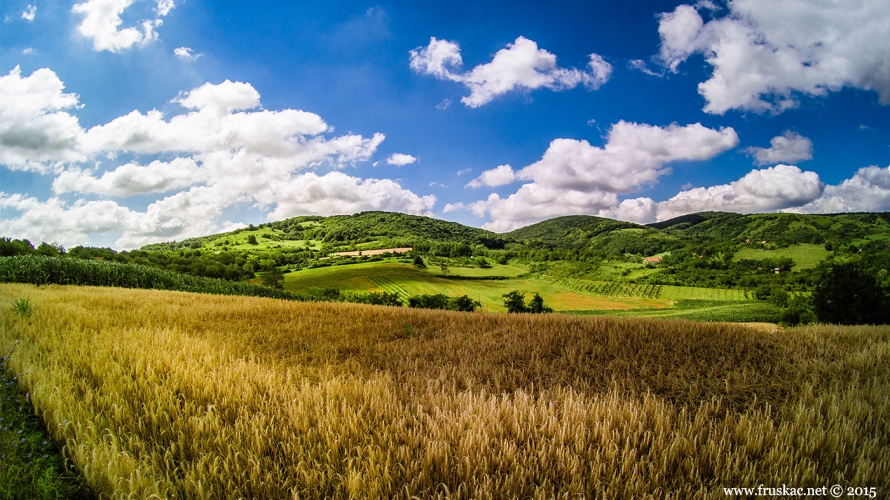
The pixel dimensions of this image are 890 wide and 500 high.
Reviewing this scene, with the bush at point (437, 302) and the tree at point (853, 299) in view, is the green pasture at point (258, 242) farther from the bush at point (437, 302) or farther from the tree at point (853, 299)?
the tree at point (853, 299)

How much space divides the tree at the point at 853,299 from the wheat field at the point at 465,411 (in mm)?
50684

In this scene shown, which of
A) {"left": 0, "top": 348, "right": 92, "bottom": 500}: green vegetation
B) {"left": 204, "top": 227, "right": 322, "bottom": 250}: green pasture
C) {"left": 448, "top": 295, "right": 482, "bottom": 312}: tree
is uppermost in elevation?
{"left": 204, "top": 227, "right": 322, "bottom": 250}: green pasture

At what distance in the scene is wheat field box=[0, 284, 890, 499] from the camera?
7.33 ft

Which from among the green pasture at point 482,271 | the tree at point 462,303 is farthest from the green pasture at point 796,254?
the tree at point 462,303

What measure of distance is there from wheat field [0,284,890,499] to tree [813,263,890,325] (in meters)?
50.7

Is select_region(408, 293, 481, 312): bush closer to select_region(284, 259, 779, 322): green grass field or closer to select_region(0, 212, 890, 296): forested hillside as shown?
select_region(284, 259, 779, 322): green grass field

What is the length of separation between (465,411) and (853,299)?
58549 mm

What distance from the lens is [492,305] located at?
301ft

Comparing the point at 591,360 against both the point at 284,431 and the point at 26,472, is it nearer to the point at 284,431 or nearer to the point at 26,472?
the point at 284,431

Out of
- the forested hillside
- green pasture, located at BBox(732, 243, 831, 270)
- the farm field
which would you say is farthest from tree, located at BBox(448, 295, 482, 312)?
green pasture, located at BBox(732, 243, 831, 270)

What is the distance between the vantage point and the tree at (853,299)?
129 ft

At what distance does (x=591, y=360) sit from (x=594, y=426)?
7.94 feet

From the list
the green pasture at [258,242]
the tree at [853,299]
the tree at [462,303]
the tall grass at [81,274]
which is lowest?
the tree at [462,303]

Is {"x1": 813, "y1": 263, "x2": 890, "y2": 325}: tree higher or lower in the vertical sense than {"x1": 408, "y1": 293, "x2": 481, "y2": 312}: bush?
higher
